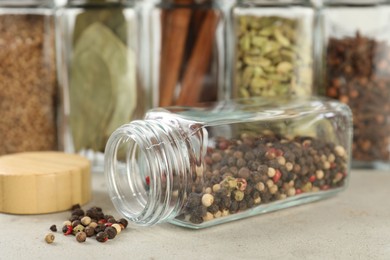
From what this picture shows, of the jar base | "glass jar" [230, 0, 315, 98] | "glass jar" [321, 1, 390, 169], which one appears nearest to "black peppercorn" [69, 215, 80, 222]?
the jar base

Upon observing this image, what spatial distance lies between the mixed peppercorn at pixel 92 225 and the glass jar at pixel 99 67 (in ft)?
0.95

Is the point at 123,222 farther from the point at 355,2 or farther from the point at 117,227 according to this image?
the point at 355,2

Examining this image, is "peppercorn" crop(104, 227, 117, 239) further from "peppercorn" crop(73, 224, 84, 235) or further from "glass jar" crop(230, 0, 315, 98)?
"glass jar" crop(230, 0, 315, 98)

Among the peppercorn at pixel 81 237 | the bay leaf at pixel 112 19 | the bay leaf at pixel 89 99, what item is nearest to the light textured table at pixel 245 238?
the peppercorn at pixel 81 237

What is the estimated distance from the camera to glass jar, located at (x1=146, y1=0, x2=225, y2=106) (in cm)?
132

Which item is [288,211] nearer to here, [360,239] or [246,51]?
[360,239]

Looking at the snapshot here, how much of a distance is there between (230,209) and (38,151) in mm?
473

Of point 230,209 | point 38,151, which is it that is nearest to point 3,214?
point 38,151

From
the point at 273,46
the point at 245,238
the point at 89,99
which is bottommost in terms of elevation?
the point at 245,238

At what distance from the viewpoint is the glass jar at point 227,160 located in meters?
0.96

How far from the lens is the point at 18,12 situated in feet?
4.21

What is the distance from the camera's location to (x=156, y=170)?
947mm

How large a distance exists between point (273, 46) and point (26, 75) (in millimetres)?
473

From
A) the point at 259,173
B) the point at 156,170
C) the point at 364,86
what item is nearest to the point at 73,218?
Result: the point at 156,170
